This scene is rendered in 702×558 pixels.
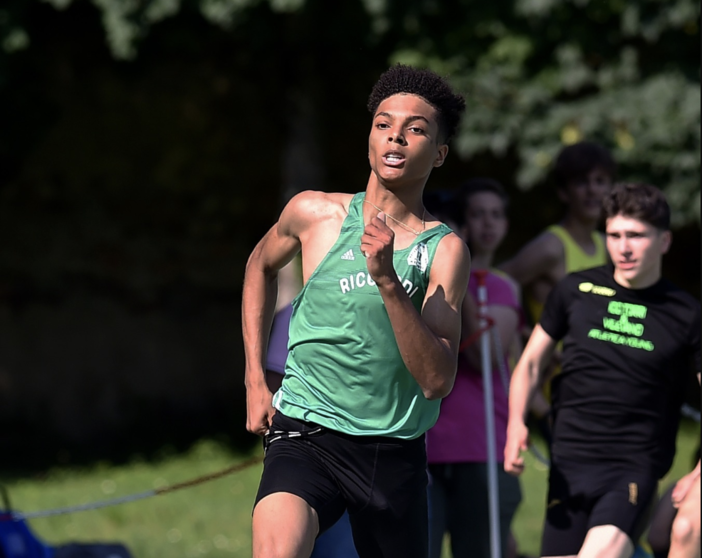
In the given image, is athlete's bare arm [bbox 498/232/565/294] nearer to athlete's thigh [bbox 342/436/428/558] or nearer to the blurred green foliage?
athlete's thigh [bbox 342/436/428/558]

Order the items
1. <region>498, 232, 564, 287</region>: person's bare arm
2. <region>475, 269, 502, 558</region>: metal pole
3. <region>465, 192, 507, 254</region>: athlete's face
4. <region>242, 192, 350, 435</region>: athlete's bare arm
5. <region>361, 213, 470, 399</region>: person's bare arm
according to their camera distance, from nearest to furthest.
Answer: <region>361, 213, 470, 399</region>: person's bare arm < <region>242, 192, 350, 435</region>: athlete's bare arm < <region>475, 269, 502, 558</region>: metal pole < <region>465, 192, 507, 254</region>: athlete's face < <region>498, 232, 564, 287</region>: person's bare arm

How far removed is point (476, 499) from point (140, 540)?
10.5 ft

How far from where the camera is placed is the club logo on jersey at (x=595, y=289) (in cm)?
417

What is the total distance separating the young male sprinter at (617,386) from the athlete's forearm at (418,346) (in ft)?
3.81

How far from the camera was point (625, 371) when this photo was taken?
4055 millimetres

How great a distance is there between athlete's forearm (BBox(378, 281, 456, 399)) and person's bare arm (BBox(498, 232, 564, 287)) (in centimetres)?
254

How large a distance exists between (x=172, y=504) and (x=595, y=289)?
193 inches

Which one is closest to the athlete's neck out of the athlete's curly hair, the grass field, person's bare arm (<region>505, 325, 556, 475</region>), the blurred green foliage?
person's bare arm (<region>505, 325, 556, 475</region>)

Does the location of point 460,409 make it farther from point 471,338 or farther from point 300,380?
point 300,380

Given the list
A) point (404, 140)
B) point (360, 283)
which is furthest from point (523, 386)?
point (404, 140)

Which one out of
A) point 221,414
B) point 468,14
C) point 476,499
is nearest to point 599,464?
point 476,499

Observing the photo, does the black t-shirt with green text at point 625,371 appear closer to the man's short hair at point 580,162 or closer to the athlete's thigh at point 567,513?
the athlete's thigh at point 567,513

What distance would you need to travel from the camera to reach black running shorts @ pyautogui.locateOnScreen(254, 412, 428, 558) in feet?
10.1

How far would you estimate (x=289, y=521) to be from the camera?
9.52 ft
